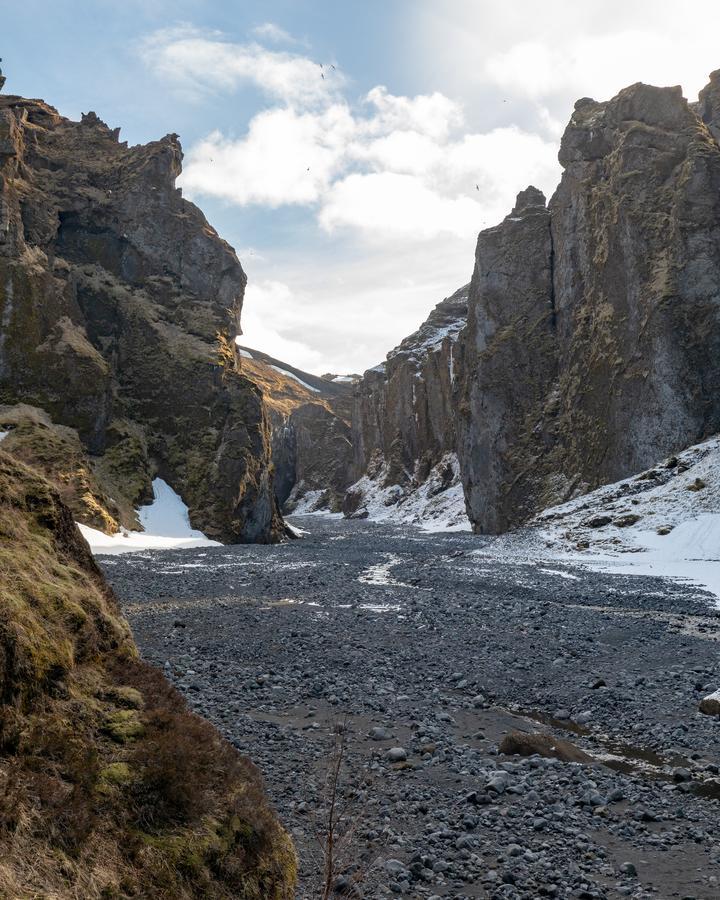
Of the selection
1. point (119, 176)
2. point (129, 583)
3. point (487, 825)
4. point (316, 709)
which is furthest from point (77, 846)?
point (119, 176)

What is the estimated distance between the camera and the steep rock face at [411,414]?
12875cm

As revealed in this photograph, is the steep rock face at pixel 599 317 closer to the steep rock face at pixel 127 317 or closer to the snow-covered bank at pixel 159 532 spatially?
the steep rock face at pixel 127 317

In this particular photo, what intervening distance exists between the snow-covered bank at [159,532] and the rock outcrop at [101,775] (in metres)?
39.1

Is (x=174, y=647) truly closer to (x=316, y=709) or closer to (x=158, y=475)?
(x=316, y=709)

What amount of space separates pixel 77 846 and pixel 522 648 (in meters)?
14.9

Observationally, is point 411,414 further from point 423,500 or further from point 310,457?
point 310,457

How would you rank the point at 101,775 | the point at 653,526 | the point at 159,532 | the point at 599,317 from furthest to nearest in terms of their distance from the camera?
the point at 599,317 → the point at 159,532 → the point at 653,526 → the point at 101,775

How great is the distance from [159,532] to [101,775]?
53.5 meters

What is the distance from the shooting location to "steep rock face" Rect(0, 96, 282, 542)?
5944cm

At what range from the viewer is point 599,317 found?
6819 cm

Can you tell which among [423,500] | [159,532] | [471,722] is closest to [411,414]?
[423,500]

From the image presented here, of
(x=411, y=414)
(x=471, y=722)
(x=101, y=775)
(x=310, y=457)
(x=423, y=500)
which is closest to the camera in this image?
(x=101, y=775)

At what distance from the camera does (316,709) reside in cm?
1255

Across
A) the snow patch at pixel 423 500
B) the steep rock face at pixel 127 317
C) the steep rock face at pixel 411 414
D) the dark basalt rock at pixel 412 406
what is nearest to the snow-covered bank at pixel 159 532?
the steep rock face at pixel 127 317
